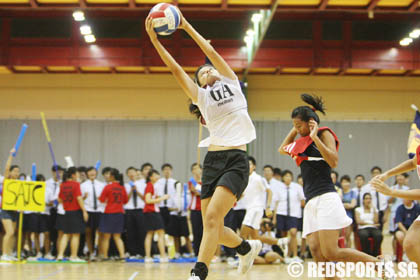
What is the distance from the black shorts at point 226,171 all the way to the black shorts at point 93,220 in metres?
8.53

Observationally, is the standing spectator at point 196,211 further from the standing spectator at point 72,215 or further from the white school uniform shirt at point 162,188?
the standing spectator at point 72,215

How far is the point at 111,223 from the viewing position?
12312 mm

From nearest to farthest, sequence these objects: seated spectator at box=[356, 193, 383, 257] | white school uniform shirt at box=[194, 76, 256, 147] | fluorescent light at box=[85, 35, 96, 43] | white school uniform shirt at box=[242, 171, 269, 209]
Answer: white school uniform shirt at box=[194, 76, 256, 147]
white school uniform shirt at box=[242, 171, 269, 209]
seated spectator at box=[356, 193, 383, 257]
fluorescent light at box=[85, 35, 96, 43]

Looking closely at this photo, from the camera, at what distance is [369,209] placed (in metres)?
12.4

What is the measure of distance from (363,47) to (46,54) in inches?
404

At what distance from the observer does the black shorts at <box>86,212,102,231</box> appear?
13.0 m

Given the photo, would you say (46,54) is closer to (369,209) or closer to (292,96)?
(292,96)

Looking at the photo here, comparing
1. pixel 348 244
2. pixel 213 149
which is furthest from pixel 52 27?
pixel 213 149

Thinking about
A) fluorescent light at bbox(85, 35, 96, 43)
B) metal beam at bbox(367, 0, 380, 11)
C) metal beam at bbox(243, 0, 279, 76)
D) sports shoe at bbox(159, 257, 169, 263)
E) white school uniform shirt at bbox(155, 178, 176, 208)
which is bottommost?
sports shoe at bbox(159, 257, 169, 263)

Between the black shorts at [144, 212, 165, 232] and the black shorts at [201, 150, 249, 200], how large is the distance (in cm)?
759

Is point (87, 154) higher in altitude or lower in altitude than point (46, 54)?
lower

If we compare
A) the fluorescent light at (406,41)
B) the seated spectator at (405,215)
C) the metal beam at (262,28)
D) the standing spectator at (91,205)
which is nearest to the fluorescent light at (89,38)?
the metal beam at (262,28)

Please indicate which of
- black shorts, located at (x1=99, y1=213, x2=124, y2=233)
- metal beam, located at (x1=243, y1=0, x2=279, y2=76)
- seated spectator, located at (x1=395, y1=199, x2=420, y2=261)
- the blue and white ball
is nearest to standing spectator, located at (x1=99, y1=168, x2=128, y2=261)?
black shorts, located at (x1=99, y1=213, x2=124, y2=233)

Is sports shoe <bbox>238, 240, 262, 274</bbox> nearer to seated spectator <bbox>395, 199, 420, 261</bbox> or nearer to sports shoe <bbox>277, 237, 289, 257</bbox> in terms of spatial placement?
sports shoe <bbox>277, 237, 289, 257</bbox>
